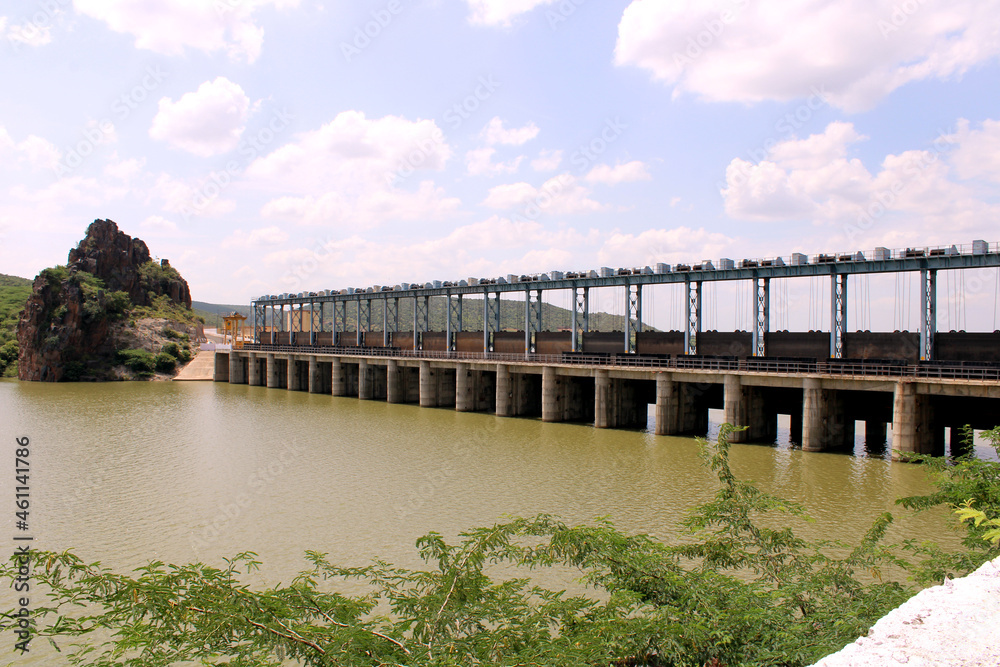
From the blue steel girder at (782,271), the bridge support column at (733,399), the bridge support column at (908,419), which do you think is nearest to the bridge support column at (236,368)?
the blue steel girder at (782,271)

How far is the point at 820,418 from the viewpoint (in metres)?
29.2

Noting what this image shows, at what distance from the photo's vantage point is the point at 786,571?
30.8 feet

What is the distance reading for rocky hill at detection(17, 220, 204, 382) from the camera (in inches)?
3157

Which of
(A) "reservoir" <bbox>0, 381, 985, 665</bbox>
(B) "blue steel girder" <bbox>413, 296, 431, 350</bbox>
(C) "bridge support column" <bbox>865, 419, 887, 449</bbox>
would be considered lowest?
(A) "reservoir" <bbox>0, 381, 985, 665</bbox>

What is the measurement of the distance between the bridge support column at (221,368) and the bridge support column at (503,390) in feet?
157

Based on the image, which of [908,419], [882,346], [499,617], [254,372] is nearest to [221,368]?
[254,372]

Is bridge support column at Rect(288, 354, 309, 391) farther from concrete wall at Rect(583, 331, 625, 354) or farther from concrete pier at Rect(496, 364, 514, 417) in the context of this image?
concrete wall at Rect(583, 331, 625, 354)

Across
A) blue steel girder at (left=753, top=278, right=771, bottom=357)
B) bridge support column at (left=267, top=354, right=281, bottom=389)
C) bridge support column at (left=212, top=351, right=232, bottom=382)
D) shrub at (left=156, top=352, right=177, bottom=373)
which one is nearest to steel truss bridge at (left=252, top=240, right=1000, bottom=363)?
blue steel girder at (left=753, top=278, right=771, bottom=357)

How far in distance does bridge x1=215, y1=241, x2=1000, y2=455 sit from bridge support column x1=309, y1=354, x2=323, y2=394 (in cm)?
544

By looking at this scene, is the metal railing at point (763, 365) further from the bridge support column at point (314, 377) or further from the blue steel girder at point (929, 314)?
the bridge support column at point (314, 377)

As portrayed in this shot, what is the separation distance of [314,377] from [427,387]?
18.3 metres

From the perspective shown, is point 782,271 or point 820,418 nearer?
point 820,418

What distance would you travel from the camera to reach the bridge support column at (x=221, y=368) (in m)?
76.9

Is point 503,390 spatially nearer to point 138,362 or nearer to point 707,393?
point 707,393
